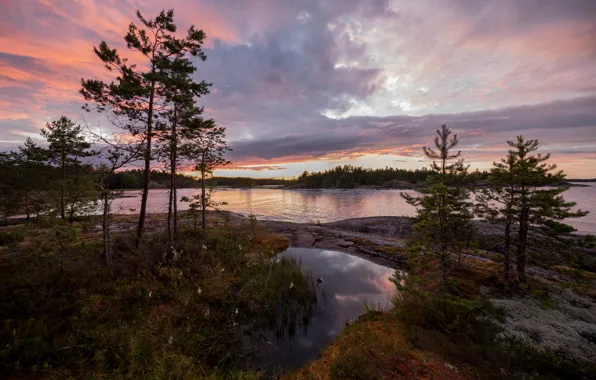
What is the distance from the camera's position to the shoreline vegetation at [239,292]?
5.54m

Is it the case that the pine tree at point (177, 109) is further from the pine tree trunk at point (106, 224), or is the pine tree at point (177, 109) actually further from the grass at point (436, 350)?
the grass at point (436, 350)

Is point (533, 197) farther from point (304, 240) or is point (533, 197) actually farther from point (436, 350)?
point (304, 240)

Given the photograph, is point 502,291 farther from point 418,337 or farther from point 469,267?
point 418,337

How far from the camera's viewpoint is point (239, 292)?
10289 mm

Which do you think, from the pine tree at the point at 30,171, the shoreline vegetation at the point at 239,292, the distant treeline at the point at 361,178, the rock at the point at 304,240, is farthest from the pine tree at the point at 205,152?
the distant treeline at the point at 361,178

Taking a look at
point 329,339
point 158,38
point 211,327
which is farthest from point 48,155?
point 329,339

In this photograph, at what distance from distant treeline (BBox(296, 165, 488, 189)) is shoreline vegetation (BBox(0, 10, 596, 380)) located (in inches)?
4964

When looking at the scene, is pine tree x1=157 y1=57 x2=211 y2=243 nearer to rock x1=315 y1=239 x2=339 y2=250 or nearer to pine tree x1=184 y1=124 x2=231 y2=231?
pine tree x1=184 y1=124 x2=231 y2=231

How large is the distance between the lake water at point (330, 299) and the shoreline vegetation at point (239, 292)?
487mm

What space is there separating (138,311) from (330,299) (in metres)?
8.38

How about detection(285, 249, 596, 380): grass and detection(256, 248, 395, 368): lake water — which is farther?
detection(256, 248, 395, 368): lake water

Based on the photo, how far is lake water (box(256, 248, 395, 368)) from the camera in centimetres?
745

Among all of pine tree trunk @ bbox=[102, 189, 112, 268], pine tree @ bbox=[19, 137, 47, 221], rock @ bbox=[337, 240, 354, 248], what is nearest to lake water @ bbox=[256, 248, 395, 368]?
rock @ bbox=[337, 240, 354, 248]

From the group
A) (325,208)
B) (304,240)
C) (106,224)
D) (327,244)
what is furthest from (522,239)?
(325,208)
